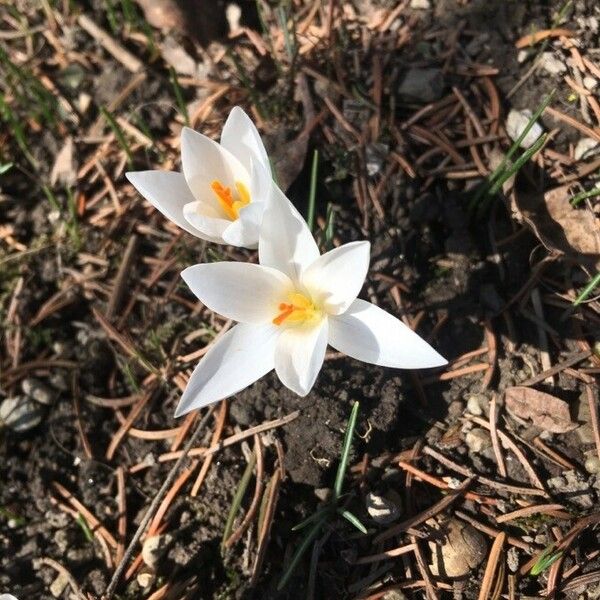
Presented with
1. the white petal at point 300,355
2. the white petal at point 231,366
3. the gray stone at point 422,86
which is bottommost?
the white petal at point 231,366

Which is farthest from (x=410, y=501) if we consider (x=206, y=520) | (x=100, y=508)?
(x=100, y=508)

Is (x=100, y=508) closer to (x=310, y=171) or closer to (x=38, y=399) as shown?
(x=38, y=399)

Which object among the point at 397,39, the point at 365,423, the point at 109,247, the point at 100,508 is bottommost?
the point at 100,508

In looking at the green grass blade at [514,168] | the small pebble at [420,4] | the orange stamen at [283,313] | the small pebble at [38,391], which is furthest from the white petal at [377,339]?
the small pebble at [420,4]

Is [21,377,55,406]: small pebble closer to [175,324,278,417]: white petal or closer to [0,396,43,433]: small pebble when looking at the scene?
[0,396,43,433]: small pebble

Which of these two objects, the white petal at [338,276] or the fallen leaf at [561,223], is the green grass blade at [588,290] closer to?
the fallen leaf at [561,223]

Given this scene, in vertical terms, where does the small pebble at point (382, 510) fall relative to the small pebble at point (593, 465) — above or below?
below
